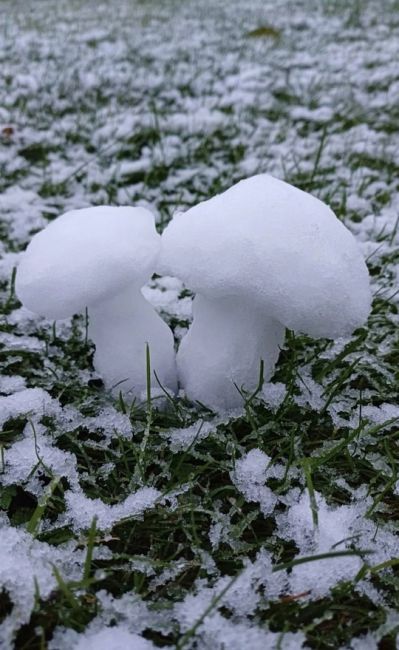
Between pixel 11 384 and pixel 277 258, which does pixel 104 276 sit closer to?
pixel 277 258

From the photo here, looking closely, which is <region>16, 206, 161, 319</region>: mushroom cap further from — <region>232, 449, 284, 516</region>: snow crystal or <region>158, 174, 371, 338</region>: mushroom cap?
<region>232, 449, 284, 516</region>: snow crystal

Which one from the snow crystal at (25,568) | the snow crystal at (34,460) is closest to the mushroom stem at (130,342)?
the snow crystal at (34,460)

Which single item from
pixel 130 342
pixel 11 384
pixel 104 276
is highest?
pixel 104 276

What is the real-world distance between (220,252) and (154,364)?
410 mm

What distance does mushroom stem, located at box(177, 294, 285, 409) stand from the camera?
1329 mm

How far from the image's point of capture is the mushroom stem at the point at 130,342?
1.41m

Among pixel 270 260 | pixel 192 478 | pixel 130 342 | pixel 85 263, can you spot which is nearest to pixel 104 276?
pixel 85 263

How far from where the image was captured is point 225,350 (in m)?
1.36

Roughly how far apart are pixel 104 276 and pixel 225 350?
332mm

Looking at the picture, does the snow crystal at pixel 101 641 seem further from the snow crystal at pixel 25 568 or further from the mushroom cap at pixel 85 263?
the mushroom cap at pixel 85 263

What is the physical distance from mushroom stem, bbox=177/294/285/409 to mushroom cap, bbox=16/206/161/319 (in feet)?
0.62

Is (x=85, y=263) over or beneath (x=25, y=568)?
over

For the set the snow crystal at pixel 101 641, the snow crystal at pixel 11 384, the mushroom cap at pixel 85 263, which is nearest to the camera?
the snow crystal at pixel 101 641

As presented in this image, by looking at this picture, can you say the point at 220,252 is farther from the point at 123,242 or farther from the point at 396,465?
the point at 396,465
